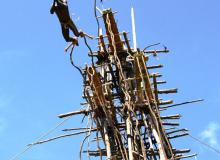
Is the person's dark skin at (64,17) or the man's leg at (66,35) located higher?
the person's dark skin at (64,17)

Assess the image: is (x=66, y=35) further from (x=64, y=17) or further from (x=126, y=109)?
(x=126, y=109)

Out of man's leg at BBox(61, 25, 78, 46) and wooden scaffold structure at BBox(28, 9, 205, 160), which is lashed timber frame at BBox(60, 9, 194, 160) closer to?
wooden scaffold structure at BBox(28, 9, 205, 160)

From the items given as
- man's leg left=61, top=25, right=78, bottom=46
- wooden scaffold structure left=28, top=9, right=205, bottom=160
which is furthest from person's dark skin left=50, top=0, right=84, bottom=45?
wooden scaffold structure left=28, top=9, right=205, bottom=160

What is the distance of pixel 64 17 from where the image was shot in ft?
15.9

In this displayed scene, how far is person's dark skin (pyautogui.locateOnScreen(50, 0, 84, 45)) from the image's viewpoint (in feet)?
15.5

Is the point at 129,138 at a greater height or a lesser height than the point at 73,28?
lesser

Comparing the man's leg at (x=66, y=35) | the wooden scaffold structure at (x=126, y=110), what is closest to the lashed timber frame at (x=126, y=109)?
the wooden scaffold structure at (x=126, y=110)

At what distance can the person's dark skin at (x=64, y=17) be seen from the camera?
4723mm

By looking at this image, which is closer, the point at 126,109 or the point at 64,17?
the point at 64,17

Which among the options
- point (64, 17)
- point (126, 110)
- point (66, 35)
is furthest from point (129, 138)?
point (64, 17)

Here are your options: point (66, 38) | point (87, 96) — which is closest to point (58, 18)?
point (66, 38)

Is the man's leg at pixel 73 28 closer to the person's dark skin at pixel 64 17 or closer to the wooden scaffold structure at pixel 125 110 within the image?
the person's dark skin at pixel 64 17

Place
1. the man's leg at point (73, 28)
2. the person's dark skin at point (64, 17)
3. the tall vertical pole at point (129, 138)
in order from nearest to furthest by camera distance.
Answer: the person's dark skin at point (64, 17) → the man's leg at point (73, 28) → the tall vertical pole at point (129, 138)

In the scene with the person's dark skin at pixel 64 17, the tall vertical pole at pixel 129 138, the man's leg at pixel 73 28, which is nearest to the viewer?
the person's dark skin at pixel 64 17
